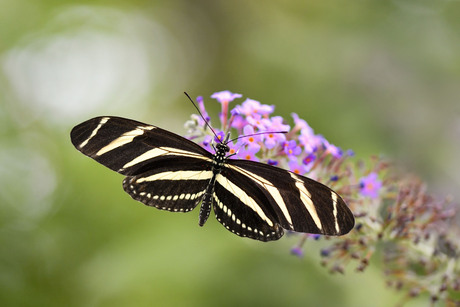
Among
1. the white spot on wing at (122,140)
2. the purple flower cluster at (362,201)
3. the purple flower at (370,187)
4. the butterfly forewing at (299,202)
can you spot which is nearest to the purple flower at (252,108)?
the purple flower cluster at (362,201)

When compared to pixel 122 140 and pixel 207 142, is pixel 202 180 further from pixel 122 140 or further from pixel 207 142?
pixel 122 140

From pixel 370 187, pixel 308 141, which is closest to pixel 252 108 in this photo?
pixel 308 141

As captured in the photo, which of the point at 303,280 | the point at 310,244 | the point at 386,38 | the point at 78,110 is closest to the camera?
the point at 310,244

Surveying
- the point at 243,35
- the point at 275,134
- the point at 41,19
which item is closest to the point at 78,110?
the point at 41,19

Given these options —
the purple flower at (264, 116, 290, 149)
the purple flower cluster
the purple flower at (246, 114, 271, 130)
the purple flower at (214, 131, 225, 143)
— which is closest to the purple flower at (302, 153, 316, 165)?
the purple flower cluster

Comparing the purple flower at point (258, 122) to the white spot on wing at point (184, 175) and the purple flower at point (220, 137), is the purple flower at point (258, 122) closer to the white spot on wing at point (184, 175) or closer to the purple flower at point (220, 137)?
the purple flower at point (220, 137)

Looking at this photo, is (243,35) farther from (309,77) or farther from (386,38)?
(386,38)
